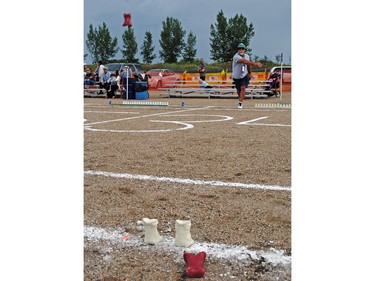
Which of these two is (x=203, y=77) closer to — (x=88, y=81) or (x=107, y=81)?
(x=107, y=81)

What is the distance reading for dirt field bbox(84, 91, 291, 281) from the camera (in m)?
2.15

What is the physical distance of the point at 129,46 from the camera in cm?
6256

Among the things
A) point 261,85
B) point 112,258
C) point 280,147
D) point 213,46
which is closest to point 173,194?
point 112,258

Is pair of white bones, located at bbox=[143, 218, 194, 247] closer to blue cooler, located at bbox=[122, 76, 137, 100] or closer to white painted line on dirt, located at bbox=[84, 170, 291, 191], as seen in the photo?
white painted line on dirt, located at bbox=[84, 170, 291, 191]

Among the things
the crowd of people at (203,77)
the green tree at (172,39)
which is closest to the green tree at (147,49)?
the green tree at (172,39)

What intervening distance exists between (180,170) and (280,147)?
162cm

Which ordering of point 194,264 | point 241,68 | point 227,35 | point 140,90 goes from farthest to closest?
1. point 227,35
2. point 140,90
3. point 241,68
4. point 194,264

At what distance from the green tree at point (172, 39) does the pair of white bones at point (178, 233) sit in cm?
6450

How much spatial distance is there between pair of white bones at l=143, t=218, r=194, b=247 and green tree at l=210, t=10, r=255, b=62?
193ft

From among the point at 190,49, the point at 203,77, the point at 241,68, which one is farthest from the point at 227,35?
the point at 241,68

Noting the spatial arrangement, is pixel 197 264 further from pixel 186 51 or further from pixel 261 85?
pixel 186 51

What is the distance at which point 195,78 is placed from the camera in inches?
875

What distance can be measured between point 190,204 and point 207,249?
712 mm

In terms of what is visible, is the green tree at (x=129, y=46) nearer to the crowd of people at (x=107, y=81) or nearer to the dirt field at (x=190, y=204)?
the crowd of people at (x=107, y=81)
